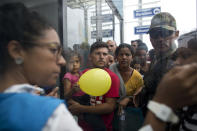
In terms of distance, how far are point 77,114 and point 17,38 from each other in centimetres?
108

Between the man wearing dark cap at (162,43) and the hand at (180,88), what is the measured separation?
26 cm

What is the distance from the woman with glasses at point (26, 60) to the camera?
62cm

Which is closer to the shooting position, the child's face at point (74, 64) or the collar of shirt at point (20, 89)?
the collar of shirt at point (20, 89)

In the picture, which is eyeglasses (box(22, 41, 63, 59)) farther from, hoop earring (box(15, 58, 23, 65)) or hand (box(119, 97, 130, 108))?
hand (box(119, 97, 130, 108))

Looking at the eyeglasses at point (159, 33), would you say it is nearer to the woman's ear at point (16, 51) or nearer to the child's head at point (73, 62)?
the woman's ear at point (16, 51)

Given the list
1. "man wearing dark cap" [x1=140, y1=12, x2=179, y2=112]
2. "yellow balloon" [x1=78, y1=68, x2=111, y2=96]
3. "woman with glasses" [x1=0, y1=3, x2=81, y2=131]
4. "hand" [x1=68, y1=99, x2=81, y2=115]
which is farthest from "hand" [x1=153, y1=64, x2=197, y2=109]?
"hand" [x1=68, y1=99, x2=81, y2=115]

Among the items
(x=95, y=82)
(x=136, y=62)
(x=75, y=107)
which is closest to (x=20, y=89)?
(x=95, y=82)

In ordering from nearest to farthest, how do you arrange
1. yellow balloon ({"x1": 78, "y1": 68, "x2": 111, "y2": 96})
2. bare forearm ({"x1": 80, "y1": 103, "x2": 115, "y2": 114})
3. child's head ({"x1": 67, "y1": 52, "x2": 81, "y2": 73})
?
yellow balloon ({"x1": 78, "y1": 68, "x2": 111, "y2": 96})
bare forearm ({"x1": 80, "y1": 103, "x2": 115, "y2": 114})
child's head ({"x1": 67, "y1": 52, "x2": 81, "y2": 73})

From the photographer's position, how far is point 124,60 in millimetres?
2012

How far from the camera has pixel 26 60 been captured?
751mm

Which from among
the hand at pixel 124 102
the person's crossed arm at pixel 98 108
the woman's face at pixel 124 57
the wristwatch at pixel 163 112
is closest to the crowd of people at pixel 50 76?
the wristwatch at pixel 163 112

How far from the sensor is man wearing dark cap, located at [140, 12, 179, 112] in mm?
899

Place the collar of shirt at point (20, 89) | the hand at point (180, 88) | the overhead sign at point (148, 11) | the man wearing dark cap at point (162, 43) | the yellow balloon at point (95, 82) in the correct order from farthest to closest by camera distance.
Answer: the yellow balloon at point (95, 82) < the overhead sign at point (148, 11) < the man wearing dark cap at point (162, 43) < the collar of shirt at point (20, 89) < the hand at point (180, 88)

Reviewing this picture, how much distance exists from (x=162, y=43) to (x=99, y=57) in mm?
1087
